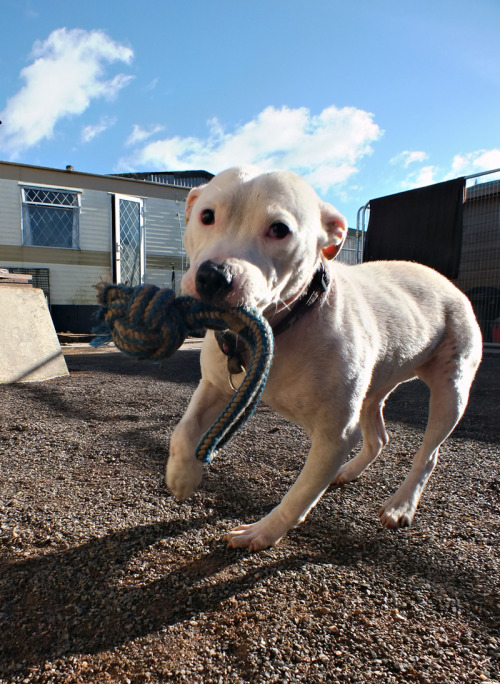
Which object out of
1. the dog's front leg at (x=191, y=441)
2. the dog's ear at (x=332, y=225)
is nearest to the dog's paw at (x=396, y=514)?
the dog's front leg at (x=191, y=441)

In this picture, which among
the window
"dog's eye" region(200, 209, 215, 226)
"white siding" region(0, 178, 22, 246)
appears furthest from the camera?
the window

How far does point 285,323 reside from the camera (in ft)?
5.82

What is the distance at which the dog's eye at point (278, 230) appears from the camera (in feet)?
5.48

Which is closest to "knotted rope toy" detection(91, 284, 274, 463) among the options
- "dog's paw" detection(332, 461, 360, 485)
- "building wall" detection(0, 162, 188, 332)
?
"dog's paw" detection(332, 461, 360, 485)

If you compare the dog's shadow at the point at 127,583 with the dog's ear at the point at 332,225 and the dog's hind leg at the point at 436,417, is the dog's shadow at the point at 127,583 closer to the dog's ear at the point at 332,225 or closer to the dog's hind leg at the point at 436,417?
the dog's hind leg at the point at 436,417

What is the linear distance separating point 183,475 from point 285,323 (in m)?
0.71

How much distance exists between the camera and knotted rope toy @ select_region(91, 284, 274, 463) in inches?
55.8

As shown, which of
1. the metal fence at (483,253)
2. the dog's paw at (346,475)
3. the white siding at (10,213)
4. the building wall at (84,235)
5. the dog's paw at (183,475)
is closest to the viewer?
the dog's paw at (183,475)

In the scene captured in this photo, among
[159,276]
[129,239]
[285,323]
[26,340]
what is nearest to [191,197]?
[285,323]

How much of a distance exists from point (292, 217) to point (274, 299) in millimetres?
311

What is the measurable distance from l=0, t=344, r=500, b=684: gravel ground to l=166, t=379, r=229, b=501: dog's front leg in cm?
25

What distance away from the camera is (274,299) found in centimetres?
168

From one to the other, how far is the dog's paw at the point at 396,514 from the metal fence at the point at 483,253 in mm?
8142

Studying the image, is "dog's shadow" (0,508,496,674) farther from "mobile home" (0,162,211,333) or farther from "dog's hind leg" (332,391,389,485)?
"mobile home" (0,162,211,333)
